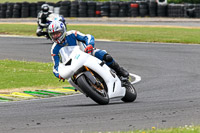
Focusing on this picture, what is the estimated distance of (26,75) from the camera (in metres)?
14.3

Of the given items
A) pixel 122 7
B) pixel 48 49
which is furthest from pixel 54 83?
pixel 122 7

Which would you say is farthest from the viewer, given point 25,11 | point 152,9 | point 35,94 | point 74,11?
point 25,11

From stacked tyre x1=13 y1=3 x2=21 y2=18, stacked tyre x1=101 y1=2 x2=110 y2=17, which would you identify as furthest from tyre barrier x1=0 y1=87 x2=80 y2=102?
stacked tyre x1=13 y1=3 x2=21 y2=18

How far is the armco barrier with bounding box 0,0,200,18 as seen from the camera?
1603 inches

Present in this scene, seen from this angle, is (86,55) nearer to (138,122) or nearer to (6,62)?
(138,122)

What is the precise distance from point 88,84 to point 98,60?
1.69ft

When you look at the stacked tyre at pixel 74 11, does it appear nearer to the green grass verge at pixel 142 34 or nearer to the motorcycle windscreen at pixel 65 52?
the green grass verge at pixel 142 34

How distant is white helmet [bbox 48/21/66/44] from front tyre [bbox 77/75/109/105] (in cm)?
95

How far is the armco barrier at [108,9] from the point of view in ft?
134

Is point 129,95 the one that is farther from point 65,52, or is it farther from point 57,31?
point 57,31

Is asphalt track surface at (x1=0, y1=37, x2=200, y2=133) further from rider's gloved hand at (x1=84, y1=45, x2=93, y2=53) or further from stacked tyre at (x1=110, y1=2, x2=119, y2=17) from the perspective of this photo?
stacked tyre at (x1=110, y1=2, x2=119, y2=17)

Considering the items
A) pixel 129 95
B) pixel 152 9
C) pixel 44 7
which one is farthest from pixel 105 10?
pixel 129 95

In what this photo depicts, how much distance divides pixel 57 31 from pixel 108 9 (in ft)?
113

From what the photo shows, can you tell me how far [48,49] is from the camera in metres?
22.4
